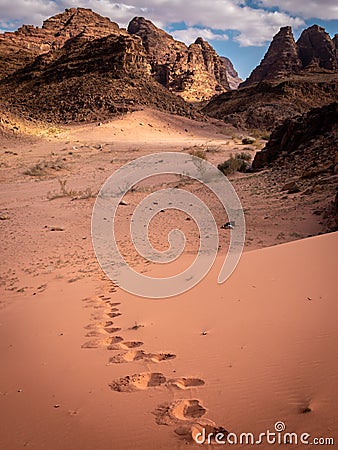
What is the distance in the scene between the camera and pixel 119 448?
1.77 meters

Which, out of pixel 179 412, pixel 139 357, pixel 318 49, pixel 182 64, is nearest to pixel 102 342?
pixel 139 357

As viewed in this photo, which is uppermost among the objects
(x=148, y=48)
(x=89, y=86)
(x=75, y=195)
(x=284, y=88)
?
(x=148, y=48)

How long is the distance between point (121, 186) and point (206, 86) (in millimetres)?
67150

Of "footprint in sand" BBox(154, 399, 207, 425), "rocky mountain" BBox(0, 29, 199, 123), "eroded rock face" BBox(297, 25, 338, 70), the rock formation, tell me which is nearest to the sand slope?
"footprint in sand" BBox(154, 399, 207, 425)

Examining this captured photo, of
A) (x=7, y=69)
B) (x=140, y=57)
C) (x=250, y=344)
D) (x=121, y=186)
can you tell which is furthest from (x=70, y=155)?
(x=7, y=69)

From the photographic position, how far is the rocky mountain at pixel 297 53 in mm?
74188

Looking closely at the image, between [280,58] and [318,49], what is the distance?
29.8 feet

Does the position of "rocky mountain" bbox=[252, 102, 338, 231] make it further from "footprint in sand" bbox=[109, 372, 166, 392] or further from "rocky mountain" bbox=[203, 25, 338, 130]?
"rocky mountain" bbox=[203, 25, 338, 130]

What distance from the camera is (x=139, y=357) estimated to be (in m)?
2.79

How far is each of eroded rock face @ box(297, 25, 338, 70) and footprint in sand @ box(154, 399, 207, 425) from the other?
271ft

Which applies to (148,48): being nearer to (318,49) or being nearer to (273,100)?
(318,49)

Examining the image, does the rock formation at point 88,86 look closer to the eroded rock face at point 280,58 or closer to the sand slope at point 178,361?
the sand slope at point 178,361

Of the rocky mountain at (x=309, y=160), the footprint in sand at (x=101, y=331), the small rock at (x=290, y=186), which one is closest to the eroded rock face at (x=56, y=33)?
the rocky mountain at (x=309, y=160)

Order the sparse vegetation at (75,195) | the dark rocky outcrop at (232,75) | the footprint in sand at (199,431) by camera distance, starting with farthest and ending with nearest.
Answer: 1. the dark rocky outcrop at (232,75)
2. the sparse vegetation at (75,195)
3. the footprint in sand at (199,431)
